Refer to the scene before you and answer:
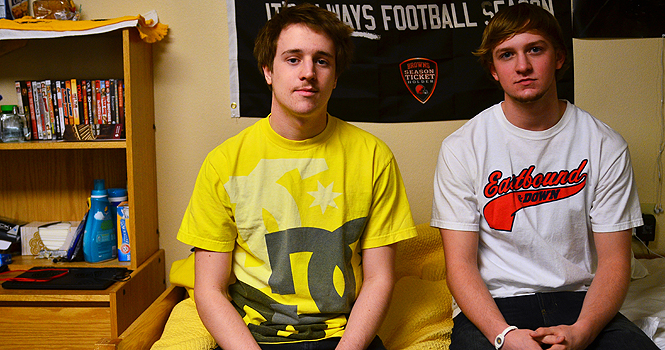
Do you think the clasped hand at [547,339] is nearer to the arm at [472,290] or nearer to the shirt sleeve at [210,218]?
the arm at [472,290]

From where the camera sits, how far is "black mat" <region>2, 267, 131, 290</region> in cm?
161

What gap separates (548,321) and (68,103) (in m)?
1.73

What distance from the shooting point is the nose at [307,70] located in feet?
3.82

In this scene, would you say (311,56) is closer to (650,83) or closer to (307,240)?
(307,240)

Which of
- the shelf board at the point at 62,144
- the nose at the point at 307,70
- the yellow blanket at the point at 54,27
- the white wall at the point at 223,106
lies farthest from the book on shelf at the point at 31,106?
the nose at the point at 307,70

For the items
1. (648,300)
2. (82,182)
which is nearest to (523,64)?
(648,300)

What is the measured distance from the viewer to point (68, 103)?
183 cm

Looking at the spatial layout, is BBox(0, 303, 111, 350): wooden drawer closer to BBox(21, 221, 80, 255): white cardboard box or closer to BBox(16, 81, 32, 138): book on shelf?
BBox(21, 221, 80, 255): white cardboard box

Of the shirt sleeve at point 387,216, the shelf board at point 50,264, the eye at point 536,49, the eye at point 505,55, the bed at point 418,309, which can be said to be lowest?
the bed at point 418,309

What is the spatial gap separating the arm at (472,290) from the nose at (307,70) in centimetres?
54

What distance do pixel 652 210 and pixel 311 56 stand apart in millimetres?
1705

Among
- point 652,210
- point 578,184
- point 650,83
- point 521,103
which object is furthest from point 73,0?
point 652,210

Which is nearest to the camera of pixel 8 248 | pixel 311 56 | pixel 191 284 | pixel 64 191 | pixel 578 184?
pixel 311 56

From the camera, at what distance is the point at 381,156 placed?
1310 millimetres
